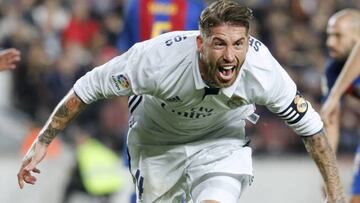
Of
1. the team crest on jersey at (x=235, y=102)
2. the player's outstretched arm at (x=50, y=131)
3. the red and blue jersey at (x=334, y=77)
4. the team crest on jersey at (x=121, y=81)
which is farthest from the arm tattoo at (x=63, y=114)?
the red and blue jersey at (x=334, y=77)

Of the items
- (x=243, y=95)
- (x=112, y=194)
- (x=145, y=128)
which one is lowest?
(x=112, y=194)

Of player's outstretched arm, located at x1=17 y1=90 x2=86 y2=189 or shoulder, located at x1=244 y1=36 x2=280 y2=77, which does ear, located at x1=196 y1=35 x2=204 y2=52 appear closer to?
shoulder, located at x1=244 y1=36 x2=280 y2=77

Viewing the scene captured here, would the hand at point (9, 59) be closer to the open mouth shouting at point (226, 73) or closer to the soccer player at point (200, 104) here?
the soccer player at point (200, 104)

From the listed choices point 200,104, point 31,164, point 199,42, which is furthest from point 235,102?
point 31,164

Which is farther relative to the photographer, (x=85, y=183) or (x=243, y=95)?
(x=85, y=183)

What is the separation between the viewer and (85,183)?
1200 centimetres

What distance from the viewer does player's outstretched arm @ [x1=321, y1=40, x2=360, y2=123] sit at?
721cm

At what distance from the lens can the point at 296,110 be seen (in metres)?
5.87

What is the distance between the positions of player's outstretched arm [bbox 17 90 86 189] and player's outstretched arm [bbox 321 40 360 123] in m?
1.91

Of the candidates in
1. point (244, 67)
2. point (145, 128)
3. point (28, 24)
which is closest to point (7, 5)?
point (28, 24)

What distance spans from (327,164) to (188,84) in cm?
87

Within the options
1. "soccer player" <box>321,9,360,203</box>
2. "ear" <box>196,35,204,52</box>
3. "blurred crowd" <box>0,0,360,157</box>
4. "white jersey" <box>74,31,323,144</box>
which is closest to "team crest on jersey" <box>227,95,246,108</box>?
"white jersey" <box>74,31,323,144</box>

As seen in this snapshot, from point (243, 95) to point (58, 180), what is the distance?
6.19 metres

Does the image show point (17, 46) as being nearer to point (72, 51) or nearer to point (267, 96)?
point (72, 51)
